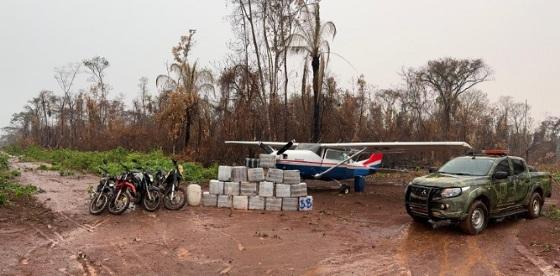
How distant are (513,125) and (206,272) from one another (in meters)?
47.9

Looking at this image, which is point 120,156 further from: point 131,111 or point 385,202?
point 131,111

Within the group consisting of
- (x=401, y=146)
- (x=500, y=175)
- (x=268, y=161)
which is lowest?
(x=500, y=175)

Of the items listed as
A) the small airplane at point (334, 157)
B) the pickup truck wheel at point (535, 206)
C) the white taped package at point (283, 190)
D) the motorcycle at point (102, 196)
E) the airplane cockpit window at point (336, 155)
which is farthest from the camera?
the airplane cockpit window at point (336, 155)

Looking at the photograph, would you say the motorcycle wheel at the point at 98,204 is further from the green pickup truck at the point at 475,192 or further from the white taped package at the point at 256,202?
the green pickup truck at the point at 475,192

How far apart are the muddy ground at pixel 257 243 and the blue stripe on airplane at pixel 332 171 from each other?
296 centimetres

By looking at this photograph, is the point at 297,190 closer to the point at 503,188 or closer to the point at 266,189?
the point at 266,189

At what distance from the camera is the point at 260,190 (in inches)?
463

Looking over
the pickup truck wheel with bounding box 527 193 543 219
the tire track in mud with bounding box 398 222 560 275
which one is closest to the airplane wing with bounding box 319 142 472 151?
the pickup truck wheel with bounding box 527 193 543 219

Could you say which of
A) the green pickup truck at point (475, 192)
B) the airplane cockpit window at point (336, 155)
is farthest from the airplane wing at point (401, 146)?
the green pickup truck at point (475, 192)

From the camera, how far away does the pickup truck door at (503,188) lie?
30.1 ft

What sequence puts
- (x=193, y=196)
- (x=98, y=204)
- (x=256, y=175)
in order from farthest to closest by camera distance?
(x=193, y=196) → (x=256, y=175) → (x=98, y=204)

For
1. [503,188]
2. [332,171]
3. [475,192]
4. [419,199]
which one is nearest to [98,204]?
[419,199]

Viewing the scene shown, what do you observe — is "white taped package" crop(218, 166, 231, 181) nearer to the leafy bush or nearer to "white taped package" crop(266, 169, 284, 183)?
"white taped package" crop(266, 169, 284, 183)

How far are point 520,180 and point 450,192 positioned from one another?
2.60 metres
